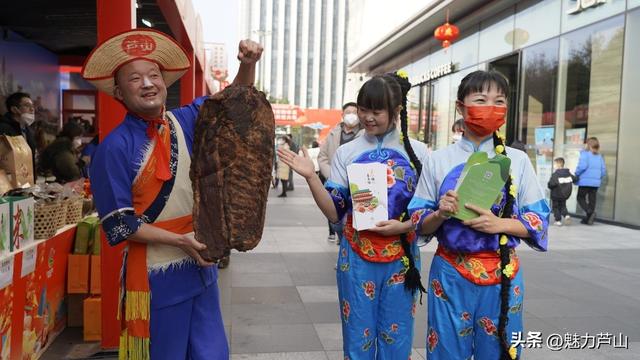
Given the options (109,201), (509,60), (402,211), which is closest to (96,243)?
(109,201)

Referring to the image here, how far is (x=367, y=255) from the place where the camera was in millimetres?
2445

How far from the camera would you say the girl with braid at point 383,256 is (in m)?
2.44

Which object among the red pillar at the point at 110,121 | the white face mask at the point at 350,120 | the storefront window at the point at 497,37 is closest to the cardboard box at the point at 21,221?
the red pillar at the point at 110,121

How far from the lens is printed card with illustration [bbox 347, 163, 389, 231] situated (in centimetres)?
239

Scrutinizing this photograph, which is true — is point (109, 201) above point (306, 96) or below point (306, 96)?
below

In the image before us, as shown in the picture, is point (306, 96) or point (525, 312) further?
point (306, 96)

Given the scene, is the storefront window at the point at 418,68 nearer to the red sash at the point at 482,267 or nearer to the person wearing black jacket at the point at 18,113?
the person wearing black jacket at the point at 18,113

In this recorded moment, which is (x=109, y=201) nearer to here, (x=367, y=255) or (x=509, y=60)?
(x=367, y=255)

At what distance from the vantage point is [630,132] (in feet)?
32.0

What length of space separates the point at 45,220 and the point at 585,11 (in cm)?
1093

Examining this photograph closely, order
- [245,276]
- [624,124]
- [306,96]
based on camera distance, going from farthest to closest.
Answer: [306,96] → [624,124] → [245,276]

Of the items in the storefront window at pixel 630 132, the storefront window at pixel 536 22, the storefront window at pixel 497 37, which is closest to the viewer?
the storefront window at pixel 630 132

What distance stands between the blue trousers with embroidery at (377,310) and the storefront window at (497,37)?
42.0 ft

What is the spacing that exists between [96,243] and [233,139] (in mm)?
2697
